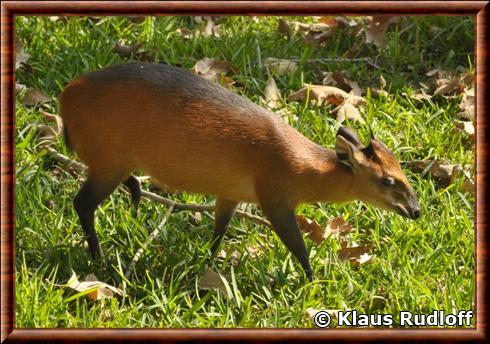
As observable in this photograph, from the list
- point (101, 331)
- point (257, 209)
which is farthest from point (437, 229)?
point (101, 331)

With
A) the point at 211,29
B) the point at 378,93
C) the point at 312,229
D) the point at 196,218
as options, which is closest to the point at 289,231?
the point at 312,229

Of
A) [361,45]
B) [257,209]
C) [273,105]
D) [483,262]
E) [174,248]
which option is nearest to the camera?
[483,262]

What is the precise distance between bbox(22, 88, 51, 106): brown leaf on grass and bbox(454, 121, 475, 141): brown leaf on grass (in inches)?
108

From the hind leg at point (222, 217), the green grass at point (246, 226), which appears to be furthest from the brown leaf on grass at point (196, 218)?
the hind leg at point (222, 217)

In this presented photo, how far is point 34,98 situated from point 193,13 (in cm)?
225

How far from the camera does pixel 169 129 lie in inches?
206

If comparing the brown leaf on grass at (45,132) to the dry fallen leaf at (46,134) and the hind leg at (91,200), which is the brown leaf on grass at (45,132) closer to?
the dry fallen leaf at (46,134)

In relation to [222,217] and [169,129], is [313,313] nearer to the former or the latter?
[222,217]

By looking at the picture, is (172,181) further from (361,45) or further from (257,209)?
(361,45)

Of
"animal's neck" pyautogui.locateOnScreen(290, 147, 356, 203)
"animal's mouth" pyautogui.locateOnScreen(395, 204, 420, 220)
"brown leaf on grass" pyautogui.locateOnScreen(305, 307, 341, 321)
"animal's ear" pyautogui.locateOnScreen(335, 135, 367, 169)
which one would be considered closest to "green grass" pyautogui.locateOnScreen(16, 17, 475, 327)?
"brown leaf on grass" pyautogui.locateOnScreen(305, 307, 341, 321)

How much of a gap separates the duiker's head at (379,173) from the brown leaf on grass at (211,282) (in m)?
0.99

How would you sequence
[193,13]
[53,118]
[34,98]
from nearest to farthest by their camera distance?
[193,13]
[53,118]
[34,98]

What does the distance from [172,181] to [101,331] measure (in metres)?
1.18

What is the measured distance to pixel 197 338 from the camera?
435 cm
